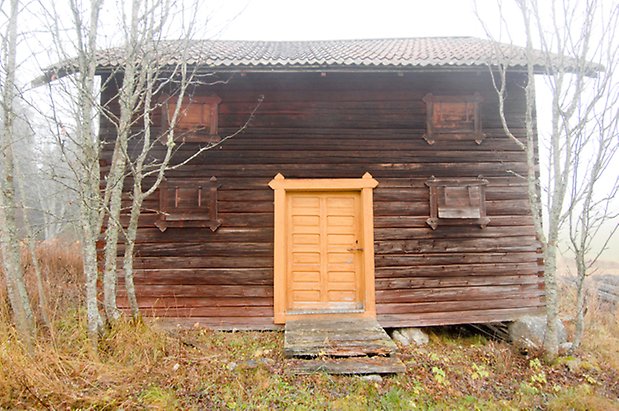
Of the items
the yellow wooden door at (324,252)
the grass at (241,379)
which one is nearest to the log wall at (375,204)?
the yellow wooden door at (324,252)

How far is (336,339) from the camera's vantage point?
190 inches

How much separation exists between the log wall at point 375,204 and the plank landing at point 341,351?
1.02 metres

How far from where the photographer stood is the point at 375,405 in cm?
388

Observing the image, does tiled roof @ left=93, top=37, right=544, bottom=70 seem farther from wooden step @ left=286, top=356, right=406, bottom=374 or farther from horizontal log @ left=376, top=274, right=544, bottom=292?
wooden step @ left=286, top=356, right=406, bottom=374

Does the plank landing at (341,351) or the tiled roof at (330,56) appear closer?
the plank landing at (341,351)

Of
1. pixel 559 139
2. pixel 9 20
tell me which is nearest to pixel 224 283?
pixel 9 20

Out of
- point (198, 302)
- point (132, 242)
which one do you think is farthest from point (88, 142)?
point (198, 302)

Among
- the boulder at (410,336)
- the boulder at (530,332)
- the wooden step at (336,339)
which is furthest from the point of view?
the boulder at (410,336)

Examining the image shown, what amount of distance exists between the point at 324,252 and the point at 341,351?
6.33 feet

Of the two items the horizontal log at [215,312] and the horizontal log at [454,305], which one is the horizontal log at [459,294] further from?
the horizontal log at [215,312]

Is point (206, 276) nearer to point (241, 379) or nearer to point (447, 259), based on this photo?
point (241, 379)

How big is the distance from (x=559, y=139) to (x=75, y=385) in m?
6.71

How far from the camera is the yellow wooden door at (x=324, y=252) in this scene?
6055 mm

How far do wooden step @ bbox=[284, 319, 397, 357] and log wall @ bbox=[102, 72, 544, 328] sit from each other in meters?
0.72
